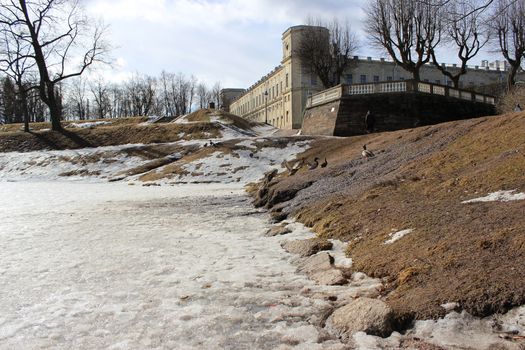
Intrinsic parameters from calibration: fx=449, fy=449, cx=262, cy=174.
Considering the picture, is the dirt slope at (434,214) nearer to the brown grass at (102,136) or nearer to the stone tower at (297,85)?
the brown grass at (102,136)

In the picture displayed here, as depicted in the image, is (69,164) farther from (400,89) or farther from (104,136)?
(400,89)

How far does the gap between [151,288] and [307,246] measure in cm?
241

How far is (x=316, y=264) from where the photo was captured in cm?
565

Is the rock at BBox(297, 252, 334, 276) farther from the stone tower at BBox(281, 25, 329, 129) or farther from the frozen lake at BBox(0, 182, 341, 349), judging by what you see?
the stone tower at BBox(281, 25, 329, 129)

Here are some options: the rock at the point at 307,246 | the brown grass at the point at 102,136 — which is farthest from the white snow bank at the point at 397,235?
the brown grass at the point at 102,136

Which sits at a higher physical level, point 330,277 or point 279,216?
point 279,216

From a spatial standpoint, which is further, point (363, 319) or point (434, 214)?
point (434, 214)

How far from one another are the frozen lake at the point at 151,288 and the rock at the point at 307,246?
0.62ft

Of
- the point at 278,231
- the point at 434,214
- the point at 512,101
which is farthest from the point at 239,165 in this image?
the point at 434,214

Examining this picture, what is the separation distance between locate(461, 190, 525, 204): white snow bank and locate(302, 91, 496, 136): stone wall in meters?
25.2

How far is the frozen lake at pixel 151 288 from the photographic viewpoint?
12.2ft

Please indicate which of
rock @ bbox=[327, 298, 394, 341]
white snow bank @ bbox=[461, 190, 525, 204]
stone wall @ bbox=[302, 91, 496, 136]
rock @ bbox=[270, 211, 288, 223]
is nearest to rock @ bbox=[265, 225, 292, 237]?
rock @ bbox=[270, 211, 288, 223]

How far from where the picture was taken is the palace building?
76625 mm

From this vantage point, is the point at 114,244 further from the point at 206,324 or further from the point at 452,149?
the point at 452,149
